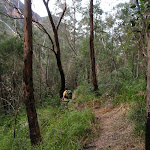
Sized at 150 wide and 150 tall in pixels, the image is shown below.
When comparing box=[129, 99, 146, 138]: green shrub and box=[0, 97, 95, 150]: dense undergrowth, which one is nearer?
box=[129, 99, 146, 138]: green shrub

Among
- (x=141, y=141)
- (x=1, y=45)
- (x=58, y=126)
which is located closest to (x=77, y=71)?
(x=1, y=45)

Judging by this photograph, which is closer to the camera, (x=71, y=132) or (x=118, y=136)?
(x=118, y=136)

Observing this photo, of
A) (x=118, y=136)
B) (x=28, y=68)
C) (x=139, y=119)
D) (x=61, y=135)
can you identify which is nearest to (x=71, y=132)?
(x=61, y=135)

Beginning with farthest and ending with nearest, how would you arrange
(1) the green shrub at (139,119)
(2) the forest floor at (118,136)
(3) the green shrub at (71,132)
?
1. (3) the green shrub at (71,132)
2. (1) the green shrub at (139,119)
3. (2) the forest floor at (118,136)

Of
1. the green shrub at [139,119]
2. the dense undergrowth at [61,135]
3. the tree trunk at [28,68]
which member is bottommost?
the dense undergrowth at [61,135]

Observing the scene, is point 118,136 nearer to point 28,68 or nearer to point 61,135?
point 61,135

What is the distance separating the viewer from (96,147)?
3521 mm

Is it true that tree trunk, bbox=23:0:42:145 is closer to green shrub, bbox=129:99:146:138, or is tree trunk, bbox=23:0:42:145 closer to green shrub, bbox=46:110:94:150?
green shrub, bbox=46:110:94:150

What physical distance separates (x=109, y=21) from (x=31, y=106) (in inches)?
568

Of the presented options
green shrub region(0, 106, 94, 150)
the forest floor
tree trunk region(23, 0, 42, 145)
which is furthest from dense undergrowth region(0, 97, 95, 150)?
tree trunk region(23, 0, 42, 145)

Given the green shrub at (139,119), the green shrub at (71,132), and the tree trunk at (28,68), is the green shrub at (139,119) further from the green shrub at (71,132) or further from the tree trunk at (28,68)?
the tree trunk at (28,68)

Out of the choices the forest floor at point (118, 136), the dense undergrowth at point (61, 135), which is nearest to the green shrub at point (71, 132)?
the dense undergrowth at point (61, 135)

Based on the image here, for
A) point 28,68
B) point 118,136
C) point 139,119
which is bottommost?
point 118,136

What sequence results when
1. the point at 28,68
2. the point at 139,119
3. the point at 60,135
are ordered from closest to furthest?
the point at 139,119
the point at 28,68
the point at 60,135
